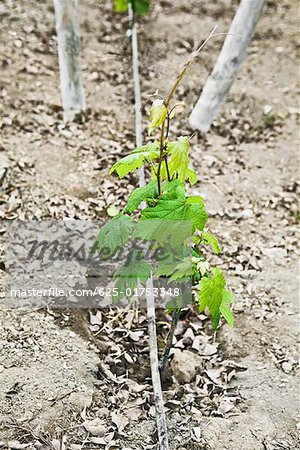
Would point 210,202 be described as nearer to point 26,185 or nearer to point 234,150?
point 234,150

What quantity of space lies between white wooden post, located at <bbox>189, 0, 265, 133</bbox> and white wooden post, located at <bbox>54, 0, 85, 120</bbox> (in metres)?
1.06

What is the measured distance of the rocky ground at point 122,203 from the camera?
3.12 metres

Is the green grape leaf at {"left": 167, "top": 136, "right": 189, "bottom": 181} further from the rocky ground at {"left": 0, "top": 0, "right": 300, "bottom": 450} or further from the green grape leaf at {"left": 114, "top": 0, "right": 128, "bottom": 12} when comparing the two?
the green grape leaf at {"left": 114, "top": 0, "right": 128, "bottom": 12}

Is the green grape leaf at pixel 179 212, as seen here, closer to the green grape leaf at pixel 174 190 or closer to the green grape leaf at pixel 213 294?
the green grape leaf at pixel 174 190

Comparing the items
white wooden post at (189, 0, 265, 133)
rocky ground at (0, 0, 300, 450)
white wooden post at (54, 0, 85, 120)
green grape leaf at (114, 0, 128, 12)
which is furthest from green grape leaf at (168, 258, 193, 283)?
green grape leaf at (114, 0, 128, 12)

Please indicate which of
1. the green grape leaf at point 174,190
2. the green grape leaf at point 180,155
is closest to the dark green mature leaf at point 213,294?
the green grape leaf at point 174,190

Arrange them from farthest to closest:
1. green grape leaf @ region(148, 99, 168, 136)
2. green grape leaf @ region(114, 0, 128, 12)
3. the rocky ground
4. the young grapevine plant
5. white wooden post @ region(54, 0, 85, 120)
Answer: green grape leaf @ region(114, 0, 128, 12) → white wooden post @ region(54, 0, 85, 120) → the rocky ground → the young grapevine plant → green grape leaf @ region(148, 99, 168, 136)

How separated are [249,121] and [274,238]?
5.00 ft

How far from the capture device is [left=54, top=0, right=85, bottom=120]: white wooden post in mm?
4621

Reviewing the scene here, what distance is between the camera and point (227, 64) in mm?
4949

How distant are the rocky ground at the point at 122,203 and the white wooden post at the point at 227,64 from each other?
0.64ft

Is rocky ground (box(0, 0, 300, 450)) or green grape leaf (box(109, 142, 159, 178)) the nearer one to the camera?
green grape leaf (box(109, 142, 159, 178))

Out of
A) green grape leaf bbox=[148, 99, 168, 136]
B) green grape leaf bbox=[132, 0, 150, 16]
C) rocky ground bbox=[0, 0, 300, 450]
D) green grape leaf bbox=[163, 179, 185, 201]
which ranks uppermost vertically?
green grape leaf bbox=[132, 0, 150, 16]

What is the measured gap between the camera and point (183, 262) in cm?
274
